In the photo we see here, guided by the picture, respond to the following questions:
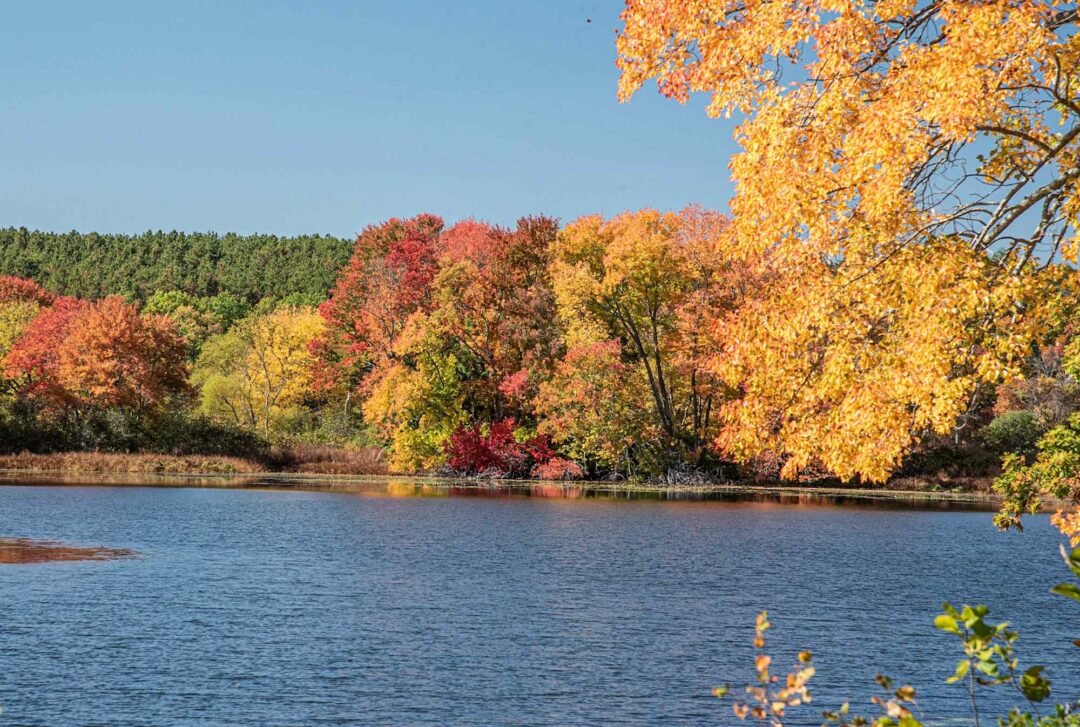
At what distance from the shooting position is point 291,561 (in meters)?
28.0

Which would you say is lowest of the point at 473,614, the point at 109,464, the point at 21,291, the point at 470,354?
the point at 473,614

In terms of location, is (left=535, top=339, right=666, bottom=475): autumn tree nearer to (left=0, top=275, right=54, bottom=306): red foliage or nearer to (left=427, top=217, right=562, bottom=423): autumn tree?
(left=427, top=217, right=562, bottom=423): autumn tree

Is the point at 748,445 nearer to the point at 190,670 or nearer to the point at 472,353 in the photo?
the point at 190,670

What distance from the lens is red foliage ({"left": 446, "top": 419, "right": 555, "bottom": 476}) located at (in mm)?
61250

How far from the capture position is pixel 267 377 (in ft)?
246

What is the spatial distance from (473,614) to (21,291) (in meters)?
84.5

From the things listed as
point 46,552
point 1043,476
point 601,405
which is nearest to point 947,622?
point 1043,476

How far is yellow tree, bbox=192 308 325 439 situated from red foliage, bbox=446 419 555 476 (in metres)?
17.5

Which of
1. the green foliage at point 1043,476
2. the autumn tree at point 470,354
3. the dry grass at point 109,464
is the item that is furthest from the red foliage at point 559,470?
the green foliage at point 1043,476

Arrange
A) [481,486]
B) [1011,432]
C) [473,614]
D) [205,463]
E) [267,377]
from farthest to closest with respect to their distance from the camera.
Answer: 1. [267,377]
2. [205,463]
3. [1011,432]
4. [481,486]
5. [473,614]

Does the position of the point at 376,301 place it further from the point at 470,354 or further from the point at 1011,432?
the point at 1011,432

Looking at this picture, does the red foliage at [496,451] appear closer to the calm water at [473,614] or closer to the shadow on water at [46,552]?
the calm water at [473,614]

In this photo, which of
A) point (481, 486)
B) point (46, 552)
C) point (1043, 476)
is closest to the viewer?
point (1043, 476)

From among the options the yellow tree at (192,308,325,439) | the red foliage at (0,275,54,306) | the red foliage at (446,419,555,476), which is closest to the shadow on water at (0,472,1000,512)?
the red foliage at (446,419,555,476)
